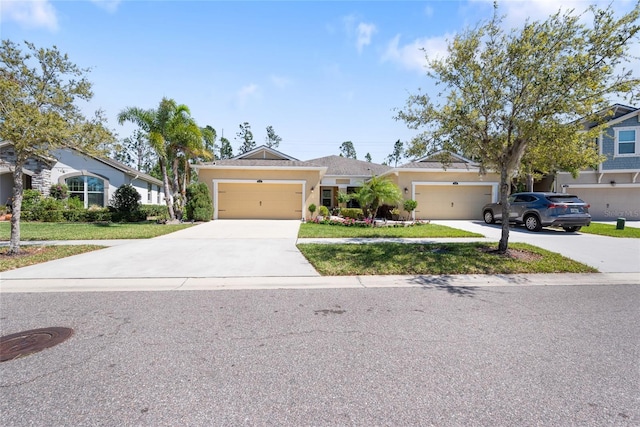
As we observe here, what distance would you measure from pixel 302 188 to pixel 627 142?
1890cm

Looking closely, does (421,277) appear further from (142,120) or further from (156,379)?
(142,120)

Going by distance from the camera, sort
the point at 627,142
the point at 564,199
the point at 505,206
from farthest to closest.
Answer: the point at 627,142 < the point at 564,199 < the point at 505,206

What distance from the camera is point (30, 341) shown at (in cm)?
333

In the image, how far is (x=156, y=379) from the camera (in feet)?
8.67

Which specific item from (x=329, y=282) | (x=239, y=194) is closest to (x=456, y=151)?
(x=329, y=282)

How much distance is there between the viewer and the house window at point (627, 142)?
701 inches

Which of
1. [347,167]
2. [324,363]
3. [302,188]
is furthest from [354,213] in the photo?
[324,363]

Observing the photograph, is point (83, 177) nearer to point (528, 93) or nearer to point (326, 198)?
point (326, 198)

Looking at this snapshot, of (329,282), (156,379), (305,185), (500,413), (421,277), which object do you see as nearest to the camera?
(500,413)

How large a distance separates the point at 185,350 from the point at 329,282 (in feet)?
9.93

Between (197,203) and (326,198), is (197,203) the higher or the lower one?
the lower one

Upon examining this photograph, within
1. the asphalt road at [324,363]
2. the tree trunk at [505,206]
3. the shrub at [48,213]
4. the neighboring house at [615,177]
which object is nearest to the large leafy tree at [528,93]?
the tree trunk at [505,206]

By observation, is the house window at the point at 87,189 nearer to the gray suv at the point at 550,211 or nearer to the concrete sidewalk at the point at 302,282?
the concrete sidewalk at the point at 302,282

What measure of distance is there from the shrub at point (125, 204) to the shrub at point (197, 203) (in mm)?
3432
